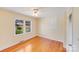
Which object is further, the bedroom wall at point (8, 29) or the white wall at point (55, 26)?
the bedroom wall at point (8, 29)

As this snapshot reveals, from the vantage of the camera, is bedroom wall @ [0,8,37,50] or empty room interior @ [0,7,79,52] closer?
empty room interior @ [0,7,79,52]

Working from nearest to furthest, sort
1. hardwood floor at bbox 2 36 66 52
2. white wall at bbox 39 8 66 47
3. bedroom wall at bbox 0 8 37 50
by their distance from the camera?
hardwood floor at bbox 2 36 66 52 < white wall at bbox 39 8 66 47 < bedroom wall at bbox 0 8 37 50

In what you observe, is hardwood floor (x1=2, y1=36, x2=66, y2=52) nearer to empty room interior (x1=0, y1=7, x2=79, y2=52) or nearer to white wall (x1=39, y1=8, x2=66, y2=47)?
empty room interior (x1=0, y1=7, x2=79, y2=52)

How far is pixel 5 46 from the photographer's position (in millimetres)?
3020

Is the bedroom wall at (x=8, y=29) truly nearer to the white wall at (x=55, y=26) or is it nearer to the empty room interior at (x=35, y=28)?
the empty room interior at (x=35, y=28)

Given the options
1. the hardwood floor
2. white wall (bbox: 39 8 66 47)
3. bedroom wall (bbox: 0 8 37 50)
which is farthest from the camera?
bedroom wall (bbox: 0 8 37 50)

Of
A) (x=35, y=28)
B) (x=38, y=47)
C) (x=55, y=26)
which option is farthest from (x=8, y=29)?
(x=55, y=26)

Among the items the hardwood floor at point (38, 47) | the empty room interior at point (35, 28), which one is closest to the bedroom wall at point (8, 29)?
the empty room interior at point (35, 28)

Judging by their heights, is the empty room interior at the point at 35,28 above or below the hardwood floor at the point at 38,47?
above

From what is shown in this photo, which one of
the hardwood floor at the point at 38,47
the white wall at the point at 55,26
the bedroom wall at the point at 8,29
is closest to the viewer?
the hardwood floor at the point at 38,47

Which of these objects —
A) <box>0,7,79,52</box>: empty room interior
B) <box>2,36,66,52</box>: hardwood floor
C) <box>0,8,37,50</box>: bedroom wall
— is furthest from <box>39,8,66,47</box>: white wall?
<box>0,8,37,50</box>: bedroom wall

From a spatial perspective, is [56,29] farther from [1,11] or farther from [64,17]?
[1,11]

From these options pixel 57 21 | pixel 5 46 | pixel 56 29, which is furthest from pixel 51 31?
pixel 5 46

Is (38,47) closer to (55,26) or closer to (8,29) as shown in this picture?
(55,26)
